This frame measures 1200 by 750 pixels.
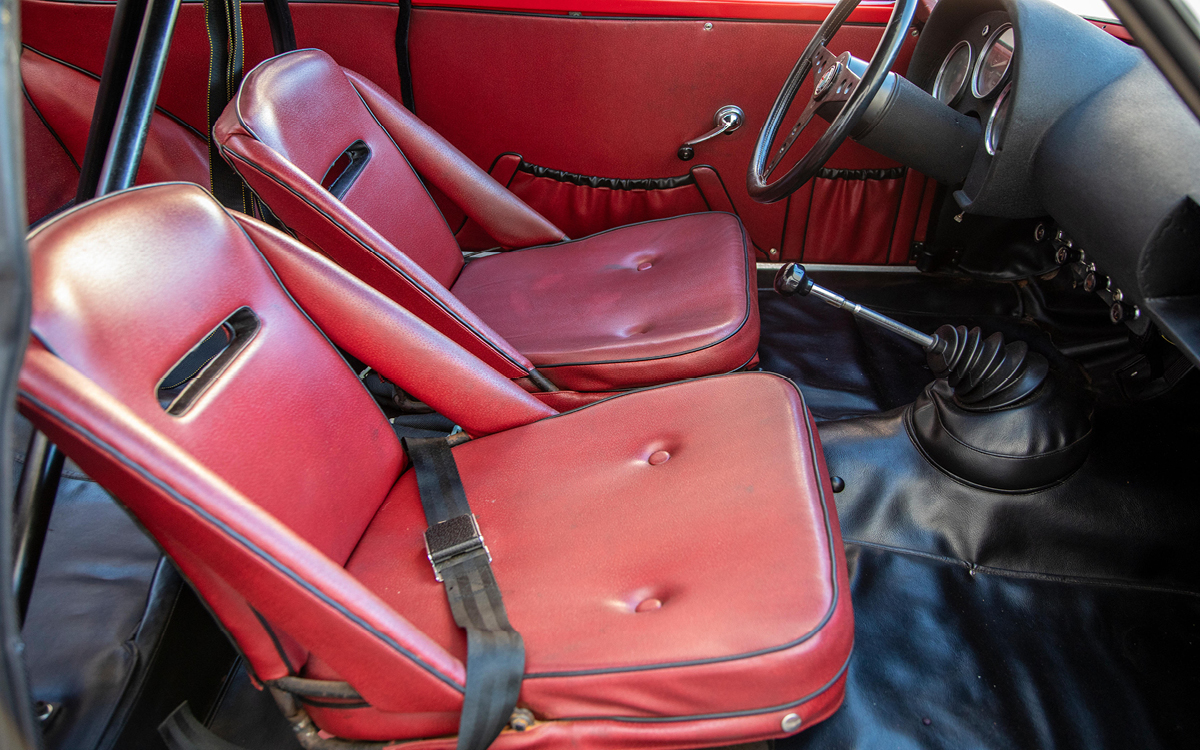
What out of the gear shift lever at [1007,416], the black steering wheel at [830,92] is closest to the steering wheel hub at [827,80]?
the black steering wheel at [830,92]

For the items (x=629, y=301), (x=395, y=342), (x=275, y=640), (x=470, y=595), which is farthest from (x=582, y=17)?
(x=275, y=640)

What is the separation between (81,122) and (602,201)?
1.24m

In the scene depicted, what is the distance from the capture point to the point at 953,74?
1467 millimetres

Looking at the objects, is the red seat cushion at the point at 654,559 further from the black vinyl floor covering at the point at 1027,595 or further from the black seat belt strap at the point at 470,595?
the black vinyl floor covering at the point at 1027,595

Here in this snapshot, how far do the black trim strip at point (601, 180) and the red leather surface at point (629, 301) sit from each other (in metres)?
0.18

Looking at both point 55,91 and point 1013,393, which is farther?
point 55,91

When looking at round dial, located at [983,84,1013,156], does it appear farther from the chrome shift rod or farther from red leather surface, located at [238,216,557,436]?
red leather surface, located at [238,216,557,436]

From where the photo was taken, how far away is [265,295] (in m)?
0.90

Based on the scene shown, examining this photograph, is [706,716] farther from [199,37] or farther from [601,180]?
[199,37]

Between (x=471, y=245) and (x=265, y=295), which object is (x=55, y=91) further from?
(x=265, y=295)

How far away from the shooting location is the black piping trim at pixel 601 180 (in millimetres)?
1870

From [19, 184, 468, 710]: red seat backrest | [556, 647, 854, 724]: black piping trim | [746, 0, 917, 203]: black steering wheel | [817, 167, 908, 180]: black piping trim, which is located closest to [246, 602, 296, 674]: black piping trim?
[19, 184, 468, 710]: red seat backrest

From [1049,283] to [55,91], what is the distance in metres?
2.36

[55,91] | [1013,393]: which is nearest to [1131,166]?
[1013,393]
